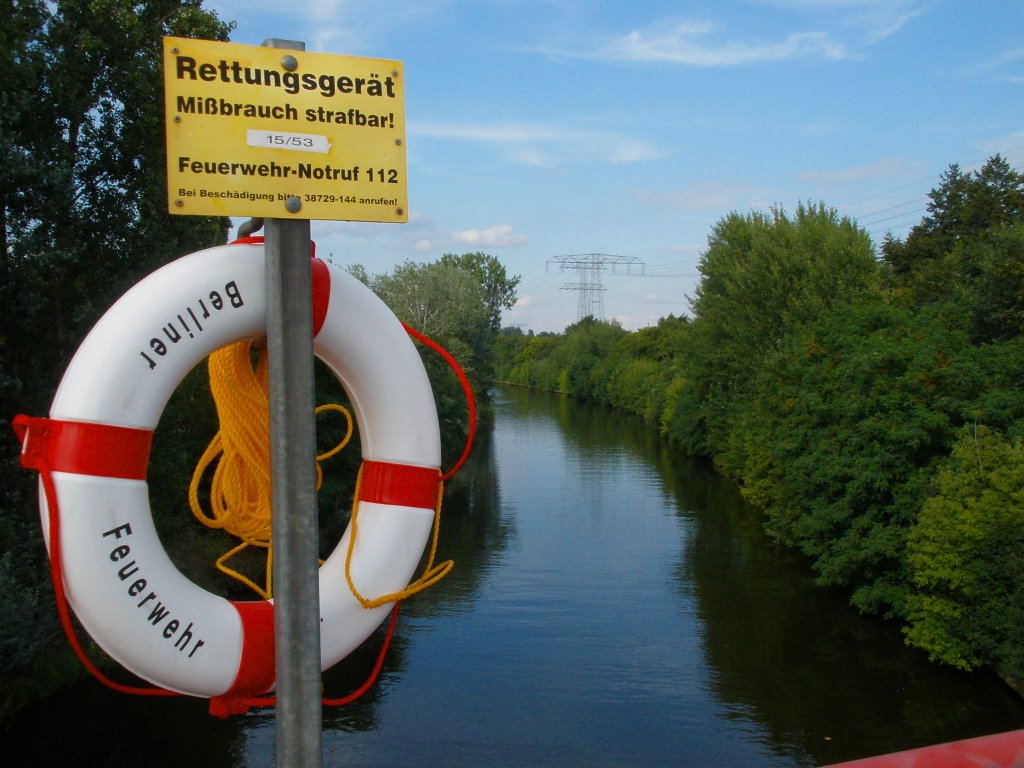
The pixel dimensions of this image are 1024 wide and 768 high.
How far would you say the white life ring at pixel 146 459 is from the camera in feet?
7.32

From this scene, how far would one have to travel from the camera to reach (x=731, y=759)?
9711 millimetres

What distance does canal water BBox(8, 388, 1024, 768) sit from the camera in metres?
9.76

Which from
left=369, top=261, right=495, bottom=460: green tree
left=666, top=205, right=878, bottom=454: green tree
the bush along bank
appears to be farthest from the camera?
left=369, top=261, right=495, bottom=460: green tree

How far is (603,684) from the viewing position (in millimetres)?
11391

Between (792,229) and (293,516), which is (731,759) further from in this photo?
(792,229)

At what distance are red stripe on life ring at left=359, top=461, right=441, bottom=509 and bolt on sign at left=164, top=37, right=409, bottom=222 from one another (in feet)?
3.15

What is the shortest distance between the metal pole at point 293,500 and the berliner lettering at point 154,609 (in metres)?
0.56

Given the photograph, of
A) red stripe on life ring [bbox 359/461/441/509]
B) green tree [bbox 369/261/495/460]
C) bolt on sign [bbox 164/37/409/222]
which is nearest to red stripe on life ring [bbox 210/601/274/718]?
red stripe on life ring [bbox 359/461/441/509]

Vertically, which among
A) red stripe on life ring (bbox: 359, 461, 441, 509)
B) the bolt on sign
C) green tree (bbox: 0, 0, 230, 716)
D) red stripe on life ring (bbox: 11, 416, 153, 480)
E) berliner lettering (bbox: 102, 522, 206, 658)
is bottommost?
berliner lettering (bbox: 102, 522, 206, 658)

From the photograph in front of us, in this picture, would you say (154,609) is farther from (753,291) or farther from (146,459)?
(753,291)

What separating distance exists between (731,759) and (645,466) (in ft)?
63.4

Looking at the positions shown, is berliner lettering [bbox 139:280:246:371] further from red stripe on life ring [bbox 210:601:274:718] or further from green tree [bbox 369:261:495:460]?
green tree [bbox 369:261:495:460]

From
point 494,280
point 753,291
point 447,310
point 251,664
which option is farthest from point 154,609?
point 494,280

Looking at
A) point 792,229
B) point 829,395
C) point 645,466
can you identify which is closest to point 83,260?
point 829,395
